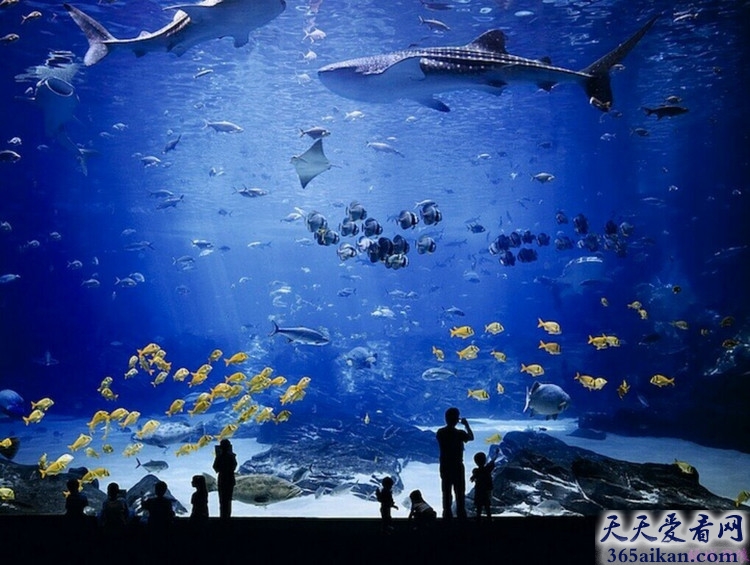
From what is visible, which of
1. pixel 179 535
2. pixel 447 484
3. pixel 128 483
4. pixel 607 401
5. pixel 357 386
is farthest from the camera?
pixel 357 386

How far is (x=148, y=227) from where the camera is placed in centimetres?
4628

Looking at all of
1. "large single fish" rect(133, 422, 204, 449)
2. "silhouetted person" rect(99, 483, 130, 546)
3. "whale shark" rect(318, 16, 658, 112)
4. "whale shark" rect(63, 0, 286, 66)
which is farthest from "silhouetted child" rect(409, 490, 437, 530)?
"large single fish" rect(133, 422, 204, 449)

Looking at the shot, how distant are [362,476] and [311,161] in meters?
8.24

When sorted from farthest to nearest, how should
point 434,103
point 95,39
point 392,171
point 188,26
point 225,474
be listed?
1. point 392,171
2. point 434,103
3. point 188,26
4. point 95,39
5. point 225,474

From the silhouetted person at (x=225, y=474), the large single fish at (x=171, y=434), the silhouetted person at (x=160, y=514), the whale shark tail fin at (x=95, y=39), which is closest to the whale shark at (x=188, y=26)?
the whale shark tail fin at (x=95, y=39)

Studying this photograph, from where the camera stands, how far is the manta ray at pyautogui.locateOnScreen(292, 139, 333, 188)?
12.6m

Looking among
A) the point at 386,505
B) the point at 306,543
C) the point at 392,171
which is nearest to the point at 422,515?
the point at 386,505

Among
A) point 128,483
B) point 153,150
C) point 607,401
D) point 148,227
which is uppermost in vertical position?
point 148,227

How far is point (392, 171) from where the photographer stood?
29828mm

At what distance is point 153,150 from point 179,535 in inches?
1005

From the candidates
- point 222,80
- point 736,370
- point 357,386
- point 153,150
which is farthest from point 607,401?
point 153,150

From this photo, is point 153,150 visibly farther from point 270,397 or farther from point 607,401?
point 607,401

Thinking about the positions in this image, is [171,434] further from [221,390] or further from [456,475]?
[456,475]

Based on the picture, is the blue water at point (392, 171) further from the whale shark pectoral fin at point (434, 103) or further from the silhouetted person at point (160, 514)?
the silhouetted person at point (160, 514)
